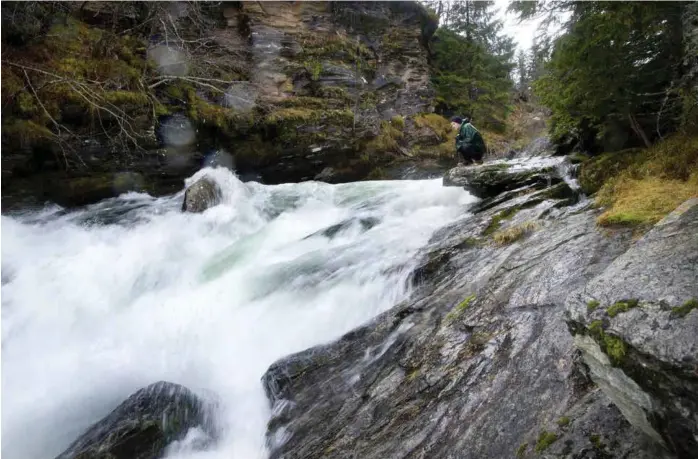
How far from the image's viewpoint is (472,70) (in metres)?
26.8

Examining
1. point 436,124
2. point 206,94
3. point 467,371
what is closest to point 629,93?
point 467,371

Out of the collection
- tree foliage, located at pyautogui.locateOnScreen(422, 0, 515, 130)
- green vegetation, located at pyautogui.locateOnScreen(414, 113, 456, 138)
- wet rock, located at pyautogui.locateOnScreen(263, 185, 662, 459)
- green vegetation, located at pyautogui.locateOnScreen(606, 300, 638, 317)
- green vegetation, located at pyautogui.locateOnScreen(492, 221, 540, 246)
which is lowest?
wet rock, located at pyautogui.locateOnScreen(263, 185, 662, 459)

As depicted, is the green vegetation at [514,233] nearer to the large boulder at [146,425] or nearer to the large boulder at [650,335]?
the large boulder at [650,335]

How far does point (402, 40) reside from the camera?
74.1 ft

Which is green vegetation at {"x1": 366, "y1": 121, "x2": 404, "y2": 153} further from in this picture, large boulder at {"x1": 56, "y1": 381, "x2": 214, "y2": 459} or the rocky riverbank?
large boulder at {"x1": 56, "y1": 381, "x2": 214, "y2": 459}

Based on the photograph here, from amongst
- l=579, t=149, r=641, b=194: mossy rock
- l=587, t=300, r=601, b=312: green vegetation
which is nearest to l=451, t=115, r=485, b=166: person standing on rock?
l=579, t=149, r=641, b=194: mossy rock

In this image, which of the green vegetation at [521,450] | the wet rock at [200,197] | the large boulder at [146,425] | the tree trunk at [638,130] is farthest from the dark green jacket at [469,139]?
the green vegetation at [521,450]

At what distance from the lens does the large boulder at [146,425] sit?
419 centimetres

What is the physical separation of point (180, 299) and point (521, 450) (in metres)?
6.51

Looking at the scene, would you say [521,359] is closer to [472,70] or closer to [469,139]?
[469,139]

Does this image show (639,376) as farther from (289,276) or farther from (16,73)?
(16,73)

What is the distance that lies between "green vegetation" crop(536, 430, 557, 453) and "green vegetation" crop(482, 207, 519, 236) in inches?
161

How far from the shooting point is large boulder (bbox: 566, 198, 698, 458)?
66.5 inches

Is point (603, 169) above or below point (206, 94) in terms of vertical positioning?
below
